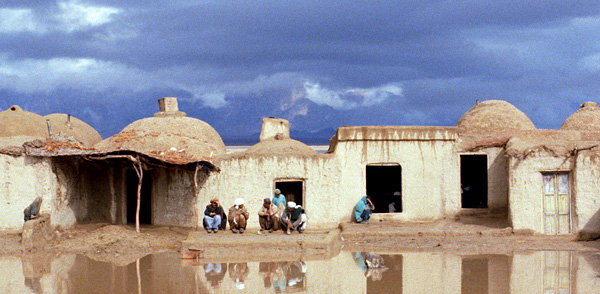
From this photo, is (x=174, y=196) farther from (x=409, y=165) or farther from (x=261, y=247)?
(x=409, y=165)

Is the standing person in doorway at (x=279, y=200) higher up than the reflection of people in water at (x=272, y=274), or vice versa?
the standing person in doorway at (x=279, y=200)

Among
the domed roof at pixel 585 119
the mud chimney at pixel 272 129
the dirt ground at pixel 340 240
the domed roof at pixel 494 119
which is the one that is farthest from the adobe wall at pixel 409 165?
the domed roof at pixel 585 119

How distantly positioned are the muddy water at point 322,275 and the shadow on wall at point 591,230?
6.19ft

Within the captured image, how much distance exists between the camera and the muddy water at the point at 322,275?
1071 cm

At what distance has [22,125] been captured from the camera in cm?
1892

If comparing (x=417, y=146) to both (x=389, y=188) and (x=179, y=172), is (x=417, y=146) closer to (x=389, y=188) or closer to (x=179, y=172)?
(x=389, y=188)

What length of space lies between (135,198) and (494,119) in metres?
11.2

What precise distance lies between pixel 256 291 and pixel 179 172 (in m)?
6.97

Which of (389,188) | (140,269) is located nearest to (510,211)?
(389,188)

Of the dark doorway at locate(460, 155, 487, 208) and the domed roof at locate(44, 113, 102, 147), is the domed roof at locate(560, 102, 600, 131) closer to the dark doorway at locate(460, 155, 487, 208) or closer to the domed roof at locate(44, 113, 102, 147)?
the dark doorway at locate(460, 155, 487, 208)

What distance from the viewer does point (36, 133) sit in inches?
741

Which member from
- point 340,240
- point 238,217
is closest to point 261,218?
point 238,217

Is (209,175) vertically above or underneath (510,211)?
above

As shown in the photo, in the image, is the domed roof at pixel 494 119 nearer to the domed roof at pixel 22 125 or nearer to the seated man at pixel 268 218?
the seated man at pixel 268 218
